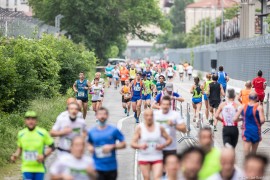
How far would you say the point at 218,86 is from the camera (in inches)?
1089

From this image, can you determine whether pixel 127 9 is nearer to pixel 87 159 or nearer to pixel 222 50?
pixel 222 50

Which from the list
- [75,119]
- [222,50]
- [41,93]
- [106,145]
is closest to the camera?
[106,145]

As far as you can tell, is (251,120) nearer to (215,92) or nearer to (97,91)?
(215,92)

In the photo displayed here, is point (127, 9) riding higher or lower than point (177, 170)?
higher

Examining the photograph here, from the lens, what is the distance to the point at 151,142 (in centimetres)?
1445

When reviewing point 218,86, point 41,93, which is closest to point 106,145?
point 218,86

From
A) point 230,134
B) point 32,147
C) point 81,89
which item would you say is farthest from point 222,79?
point 32,147

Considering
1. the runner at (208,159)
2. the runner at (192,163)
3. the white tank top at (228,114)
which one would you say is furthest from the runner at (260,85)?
the runner at (192,163)

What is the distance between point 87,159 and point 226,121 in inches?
298

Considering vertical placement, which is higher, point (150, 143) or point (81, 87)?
point (81, 87)

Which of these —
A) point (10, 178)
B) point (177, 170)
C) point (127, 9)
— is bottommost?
point (10, 178)

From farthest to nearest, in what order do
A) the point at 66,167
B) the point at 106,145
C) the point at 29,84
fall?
the point at 29,84
the point at 106,145
the point at 66,167

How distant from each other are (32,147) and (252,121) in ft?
18.1

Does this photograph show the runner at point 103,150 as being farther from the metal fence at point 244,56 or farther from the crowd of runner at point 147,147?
the metal fence at point 244,56
